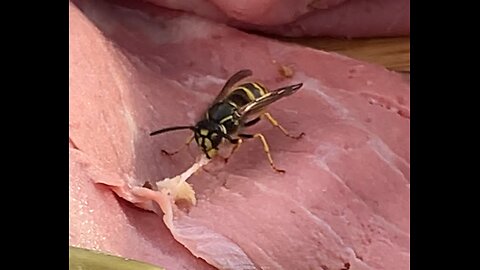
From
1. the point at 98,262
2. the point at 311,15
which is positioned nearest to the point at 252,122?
the point at 311,15

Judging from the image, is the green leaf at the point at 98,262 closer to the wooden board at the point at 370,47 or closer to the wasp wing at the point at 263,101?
the wasp wing at the point at 263,101

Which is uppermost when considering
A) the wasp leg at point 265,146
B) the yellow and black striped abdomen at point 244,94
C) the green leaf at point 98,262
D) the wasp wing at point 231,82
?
the yellow and black striped abdomen at point 244,94

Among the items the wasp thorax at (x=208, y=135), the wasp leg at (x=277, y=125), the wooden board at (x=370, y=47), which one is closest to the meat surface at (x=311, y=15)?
the wooden board at (x=370, y=47)

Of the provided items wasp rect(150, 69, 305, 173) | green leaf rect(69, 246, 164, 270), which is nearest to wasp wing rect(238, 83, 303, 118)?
wasp rect(150, 69, 305, 173)

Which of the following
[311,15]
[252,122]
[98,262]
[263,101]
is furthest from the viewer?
[311,15]

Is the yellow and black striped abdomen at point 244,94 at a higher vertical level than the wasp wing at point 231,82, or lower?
higher

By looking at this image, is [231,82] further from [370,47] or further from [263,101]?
[370,47]
